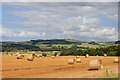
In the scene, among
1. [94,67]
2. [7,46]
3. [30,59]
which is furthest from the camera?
[7,46]

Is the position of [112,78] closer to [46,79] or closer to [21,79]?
[46,79]

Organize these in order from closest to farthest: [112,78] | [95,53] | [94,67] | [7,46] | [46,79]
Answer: [112,78] → [46,79] → [94,67] → [95,53] → [7,46]

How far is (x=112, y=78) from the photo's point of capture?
18.1 meters

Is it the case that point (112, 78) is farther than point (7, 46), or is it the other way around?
point (7, 46)

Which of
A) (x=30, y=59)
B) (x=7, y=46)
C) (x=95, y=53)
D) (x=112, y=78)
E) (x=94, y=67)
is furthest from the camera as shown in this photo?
(x=7, y=46)

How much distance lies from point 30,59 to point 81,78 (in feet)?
80.5

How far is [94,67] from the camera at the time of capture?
27.4 meters

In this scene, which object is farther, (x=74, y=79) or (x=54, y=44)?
(x=54, y=44)

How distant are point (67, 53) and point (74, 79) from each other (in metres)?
56.6

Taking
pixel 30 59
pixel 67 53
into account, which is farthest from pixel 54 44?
pixel 30 59

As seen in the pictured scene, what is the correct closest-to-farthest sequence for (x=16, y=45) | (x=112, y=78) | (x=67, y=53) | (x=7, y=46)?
(x=112, y=78) → (x=67, y=53) → (x=7, y=46) → (x=16, y=45)

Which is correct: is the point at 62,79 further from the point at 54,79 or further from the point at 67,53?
the point at 67,53

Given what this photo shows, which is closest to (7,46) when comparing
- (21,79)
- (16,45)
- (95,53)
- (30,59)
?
(16,45)

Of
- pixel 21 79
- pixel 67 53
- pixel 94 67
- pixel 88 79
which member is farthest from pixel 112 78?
pixel 67 53
